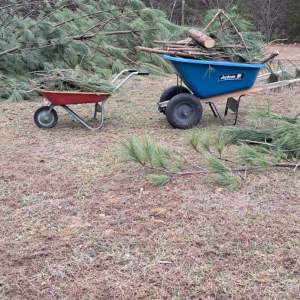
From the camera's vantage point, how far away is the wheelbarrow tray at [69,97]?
175 inches

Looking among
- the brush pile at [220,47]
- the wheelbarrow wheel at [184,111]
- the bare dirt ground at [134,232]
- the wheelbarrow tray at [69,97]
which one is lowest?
the bare dirt ground at [134,232]

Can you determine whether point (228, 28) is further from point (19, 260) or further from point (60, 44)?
point (19, 260)

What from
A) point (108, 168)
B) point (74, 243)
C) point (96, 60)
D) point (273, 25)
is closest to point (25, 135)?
point (108, 168)

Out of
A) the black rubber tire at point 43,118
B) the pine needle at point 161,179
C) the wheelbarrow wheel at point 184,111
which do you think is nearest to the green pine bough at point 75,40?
the black rubber tire at point 43,118

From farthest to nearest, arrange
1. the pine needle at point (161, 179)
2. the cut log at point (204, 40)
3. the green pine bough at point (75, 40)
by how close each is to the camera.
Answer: the green pine bough at point (75, 40)
the cut log at point (204, 40)
the pine needle at point (161, 179)

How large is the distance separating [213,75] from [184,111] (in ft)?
1.75

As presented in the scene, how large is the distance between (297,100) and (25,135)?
4.16 m

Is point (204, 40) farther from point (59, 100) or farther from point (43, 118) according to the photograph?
point (43, 118)

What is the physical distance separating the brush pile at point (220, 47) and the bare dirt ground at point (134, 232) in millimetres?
1504

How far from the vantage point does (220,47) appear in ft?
15.0

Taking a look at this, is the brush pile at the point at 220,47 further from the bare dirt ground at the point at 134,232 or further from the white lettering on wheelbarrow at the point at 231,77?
the bare dirt ground at the point at 134,232

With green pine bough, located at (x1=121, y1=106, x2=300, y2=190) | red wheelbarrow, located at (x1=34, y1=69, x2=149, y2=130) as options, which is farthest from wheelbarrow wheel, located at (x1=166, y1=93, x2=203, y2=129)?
green pine bough, located at (x1=121, y1=106, x2=300, y2=190)

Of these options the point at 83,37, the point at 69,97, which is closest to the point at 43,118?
the point at 69,97

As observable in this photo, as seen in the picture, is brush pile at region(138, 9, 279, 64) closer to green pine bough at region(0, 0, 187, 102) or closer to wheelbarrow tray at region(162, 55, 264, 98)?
wheelbarrow tray at region(162, 55, 264, 98)
